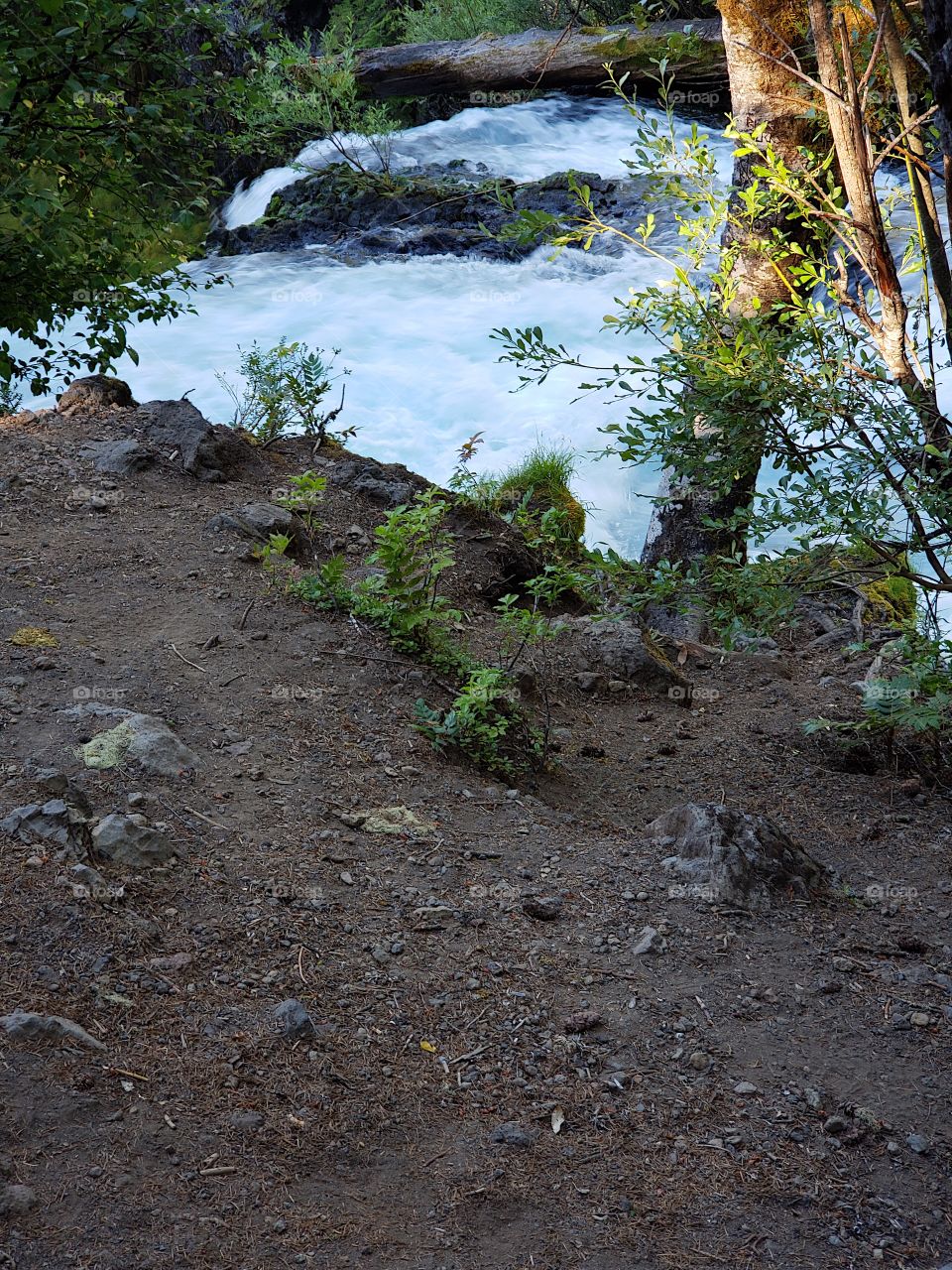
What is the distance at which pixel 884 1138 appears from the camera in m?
2.66

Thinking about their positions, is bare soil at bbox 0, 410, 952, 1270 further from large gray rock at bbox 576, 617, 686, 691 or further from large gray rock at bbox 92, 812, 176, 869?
large gray rock at bbox 576, 617, 686, 691

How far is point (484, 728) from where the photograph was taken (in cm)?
442

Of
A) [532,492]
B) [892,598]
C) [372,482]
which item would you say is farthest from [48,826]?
[892,598]

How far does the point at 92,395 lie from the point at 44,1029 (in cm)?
581

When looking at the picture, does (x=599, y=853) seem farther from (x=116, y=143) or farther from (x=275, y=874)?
(x=116, y=143)

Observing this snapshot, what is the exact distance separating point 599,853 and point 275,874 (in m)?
1.28

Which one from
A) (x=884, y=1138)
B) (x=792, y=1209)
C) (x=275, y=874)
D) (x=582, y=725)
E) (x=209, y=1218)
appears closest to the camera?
(x=209, y=1218)

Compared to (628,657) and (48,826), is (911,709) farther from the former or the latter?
(48,826)

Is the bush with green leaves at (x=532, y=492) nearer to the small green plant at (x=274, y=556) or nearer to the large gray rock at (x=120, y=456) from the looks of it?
the small green plant at (x=274, y=556)

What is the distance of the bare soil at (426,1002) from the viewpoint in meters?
2.34

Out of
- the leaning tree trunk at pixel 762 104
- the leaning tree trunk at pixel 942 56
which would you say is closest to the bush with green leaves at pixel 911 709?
the leaning tree trunk at pixel 762 104

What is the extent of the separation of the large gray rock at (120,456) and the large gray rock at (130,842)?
12.6ft

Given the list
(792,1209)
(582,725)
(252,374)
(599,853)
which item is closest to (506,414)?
(252,374)

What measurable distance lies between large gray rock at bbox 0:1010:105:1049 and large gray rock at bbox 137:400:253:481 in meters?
4.70
